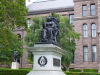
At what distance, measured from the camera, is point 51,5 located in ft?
165

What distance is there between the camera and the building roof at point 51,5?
1900 inches

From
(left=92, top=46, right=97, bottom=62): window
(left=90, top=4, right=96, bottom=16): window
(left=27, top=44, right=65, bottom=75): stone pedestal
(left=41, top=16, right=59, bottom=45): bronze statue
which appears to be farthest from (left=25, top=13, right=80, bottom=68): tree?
(left=27, top=44, right=65, bottom=75): stone pedestal

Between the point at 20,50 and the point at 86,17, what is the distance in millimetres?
13070

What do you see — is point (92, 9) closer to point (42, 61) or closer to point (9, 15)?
point (9, 15)

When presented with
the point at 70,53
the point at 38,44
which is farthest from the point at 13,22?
the point at 70,53

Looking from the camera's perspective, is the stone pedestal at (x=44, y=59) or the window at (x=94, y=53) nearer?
the stone pedestal at (x=44, y=59)

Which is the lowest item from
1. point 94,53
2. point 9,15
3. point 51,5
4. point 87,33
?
point 94,53

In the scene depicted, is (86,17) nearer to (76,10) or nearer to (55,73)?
(76,10)

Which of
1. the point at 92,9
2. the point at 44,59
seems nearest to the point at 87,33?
the point at 92,9

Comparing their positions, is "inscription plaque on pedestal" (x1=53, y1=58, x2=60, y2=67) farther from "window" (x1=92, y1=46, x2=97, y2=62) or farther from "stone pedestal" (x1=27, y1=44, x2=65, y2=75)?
"window" (x1=92, y1=46, x2=97, y2=62)

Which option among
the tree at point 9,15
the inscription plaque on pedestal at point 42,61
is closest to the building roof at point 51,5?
the tree at point 9,15

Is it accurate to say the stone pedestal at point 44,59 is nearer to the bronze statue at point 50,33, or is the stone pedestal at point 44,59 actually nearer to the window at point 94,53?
the bronze statue at point 50,33

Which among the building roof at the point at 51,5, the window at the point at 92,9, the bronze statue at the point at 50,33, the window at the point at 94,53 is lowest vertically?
the window at the point at 94,53

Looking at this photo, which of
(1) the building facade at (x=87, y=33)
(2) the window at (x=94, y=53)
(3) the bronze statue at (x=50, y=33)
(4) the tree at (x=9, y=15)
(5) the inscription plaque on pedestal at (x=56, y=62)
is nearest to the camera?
(5) the inscription plaque on pedestal at (x=56, y=62)
